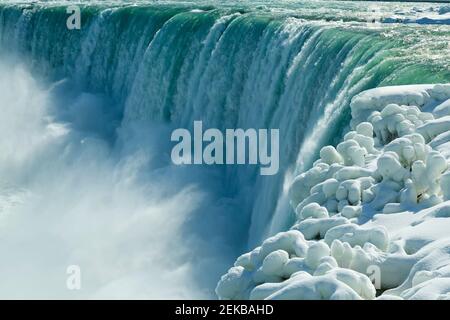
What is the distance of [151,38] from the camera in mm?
22922

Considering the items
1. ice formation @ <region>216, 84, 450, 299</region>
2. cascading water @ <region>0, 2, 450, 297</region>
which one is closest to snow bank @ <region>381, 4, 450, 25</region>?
cascading water @ <region>0, 2, 450, 297</region>

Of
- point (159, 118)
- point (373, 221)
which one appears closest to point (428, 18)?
point (159, 118)

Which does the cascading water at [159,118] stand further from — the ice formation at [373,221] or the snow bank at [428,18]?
the ice formation at [373,221]

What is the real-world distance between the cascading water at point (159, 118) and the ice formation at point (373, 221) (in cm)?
267

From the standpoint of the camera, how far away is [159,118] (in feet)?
71.1

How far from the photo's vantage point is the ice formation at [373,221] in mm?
5367

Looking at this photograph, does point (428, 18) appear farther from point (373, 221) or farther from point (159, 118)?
point (373, 221)

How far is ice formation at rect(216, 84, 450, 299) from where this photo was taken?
537cm

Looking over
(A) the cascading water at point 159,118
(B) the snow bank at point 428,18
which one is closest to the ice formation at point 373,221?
→ (A) the cascading water at point 159,118

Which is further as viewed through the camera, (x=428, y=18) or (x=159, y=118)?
(x=428, y=18)

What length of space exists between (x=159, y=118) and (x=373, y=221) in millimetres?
15284

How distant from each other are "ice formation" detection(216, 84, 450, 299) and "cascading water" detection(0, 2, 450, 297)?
8.77 ft

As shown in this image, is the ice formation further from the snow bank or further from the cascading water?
the snow bank
